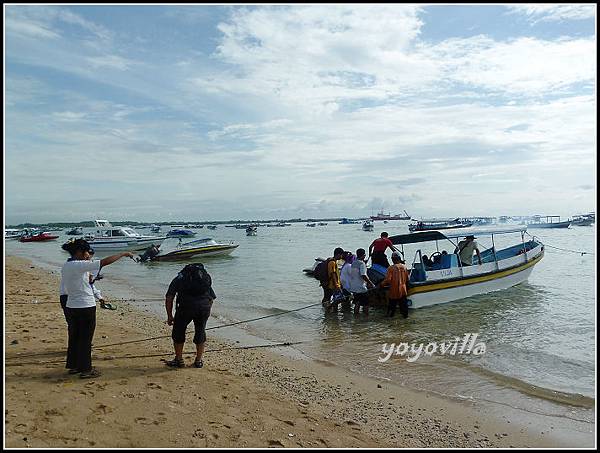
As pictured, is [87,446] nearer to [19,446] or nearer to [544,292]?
[19,446]

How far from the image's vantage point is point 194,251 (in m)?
36.1

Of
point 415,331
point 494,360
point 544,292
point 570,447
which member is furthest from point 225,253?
point 570,447

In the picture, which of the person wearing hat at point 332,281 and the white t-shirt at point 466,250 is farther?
the white t-shirt at point 466,250

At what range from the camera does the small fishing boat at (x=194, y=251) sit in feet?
114

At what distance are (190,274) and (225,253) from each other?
30.7 metres

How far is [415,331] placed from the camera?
11898 millimetres

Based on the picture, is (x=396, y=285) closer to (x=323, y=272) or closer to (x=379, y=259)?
(x=379, y=259)

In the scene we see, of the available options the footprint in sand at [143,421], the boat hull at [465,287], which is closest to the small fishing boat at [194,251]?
the boat hull at [465,287]

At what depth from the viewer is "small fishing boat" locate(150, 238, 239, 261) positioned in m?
34.7

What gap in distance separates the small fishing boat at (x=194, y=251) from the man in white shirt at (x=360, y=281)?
23.8 meters

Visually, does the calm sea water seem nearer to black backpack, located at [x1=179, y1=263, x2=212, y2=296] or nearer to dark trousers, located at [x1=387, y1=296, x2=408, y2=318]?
dark trousers, located at [x1=387, y1=296, x2=408, y2=318]

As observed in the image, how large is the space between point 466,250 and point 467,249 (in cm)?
6

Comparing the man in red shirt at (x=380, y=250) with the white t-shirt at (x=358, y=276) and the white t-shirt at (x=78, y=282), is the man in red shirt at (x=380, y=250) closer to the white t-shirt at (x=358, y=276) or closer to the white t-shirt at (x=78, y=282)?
the white t-shirt at (x=358, y=276)

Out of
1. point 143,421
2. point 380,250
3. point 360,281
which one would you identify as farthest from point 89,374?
point 380,250
